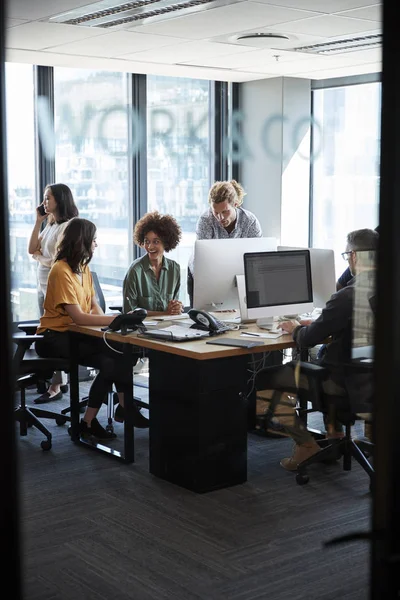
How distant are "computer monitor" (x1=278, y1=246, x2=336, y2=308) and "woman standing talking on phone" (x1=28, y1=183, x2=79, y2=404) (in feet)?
5.19

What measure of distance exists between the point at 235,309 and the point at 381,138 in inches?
129

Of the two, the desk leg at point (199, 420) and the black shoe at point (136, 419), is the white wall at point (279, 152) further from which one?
the desk leg at point (199, 420)

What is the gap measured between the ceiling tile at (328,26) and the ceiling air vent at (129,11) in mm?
665

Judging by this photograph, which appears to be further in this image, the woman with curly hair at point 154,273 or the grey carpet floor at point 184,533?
the woman with curly hair at point 154,273

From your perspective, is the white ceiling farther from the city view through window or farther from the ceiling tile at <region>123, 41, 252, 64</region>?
the city view through window

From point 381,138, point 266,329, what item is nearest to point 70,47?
point 266,329

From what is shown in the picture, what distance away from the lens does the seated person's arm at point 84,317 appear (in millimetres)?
4375

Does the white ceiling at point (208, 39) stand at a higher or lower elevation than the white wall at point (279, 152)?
higher

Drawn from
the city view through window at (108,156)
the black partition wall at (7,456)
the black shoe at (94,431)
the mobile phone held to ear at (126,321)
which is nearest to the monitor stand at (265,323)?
the mobile phone held to ear at (126,321)

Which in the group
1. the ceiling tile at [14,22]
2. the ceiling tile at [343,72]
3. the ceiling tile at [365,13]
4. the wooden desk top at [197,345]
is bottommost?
the wooden desk top at [197,345]

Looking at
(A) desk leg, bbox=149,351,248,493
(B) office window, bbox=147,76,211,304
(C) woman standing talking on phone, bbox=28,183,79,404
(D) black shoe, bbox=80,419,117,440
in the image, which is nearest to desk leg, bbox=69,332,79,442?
(D) black shoe, bbox=80,419,117,440

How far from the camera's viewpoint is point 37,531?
3.39 m

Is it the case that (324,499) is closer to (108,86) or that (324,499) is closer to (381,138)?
(381,138)

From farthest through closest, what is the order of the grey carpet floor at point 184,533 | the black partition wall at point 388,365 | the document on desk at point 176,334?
the document on desk at point 176,334
the grey carpet floor at point 184,533
the black partition wall at point 388,365
